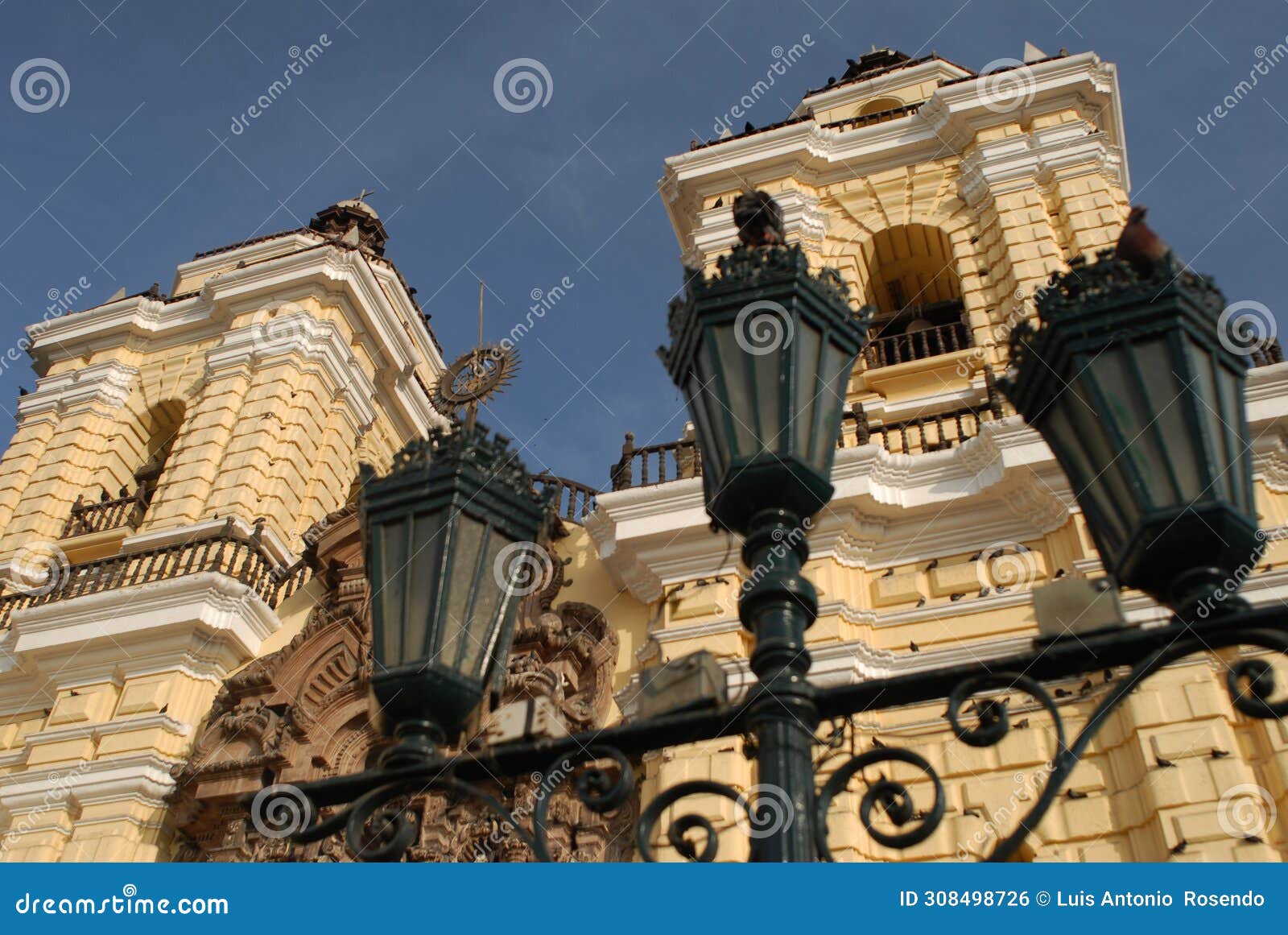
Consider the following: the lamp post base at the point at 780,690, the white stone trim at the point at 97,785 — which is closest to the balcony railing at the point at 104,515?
the white stone trim at the point at 97,785

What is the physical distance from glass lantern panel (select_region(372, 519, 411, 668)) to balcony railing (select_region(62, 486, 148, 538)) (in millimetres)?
12745

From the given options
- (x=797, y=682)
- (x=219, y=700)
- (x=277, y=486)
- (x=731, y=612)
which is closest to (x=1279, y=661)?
(x=731, y=612)

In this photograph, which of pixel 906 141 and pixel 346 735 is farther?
pixel 906 141

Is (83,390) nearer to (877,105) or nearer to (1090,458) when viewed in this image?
(877,105)

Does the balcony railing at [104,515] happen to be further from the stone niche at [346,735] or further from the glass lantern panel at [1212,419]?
the glass lantern panel at [1212,419]

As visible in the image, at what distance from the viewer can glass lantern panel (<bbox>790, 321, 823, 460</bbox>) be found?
3.07 m

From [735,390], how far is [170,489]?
12477mm

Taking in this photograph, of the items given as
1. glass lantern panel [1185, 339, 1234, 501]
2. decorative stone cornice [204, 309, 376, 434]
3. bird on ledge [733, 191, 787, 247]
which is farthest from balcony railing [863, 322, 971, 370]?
glass lantern panel [1185, 339, 1234, 501]

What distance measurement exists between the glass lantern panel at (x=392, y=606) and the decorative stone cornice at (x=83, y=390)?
14879 millimetres

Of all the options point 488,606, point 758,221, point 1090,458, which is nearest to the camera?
point 1090,458

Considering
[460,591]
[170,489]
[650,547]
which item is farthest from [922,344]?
[460,591]

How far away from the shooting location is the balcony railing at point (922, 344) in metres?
12.4

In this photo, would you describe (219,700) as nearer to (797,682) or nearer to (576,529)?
(576,529)

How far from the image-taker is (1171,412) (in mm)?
2949
